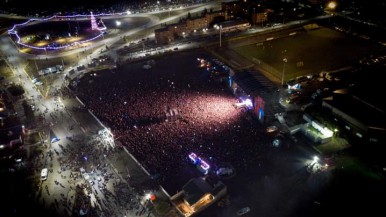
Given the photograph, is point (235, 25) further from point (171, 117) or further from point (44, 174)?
point (44, 174)

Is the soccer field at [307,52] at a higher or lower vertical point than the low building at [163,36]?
lower

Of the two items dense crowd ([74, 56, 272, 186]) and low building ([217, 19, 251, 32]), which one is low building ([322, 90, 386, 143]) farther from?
low building ([217, 19, 251, 32])

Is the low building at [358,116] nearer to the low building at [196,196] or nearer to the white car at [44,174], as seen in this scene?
the low building at [196,196]

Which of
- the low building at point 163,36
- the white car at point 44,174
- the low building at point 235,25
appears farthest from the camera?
the low building at point 235,25

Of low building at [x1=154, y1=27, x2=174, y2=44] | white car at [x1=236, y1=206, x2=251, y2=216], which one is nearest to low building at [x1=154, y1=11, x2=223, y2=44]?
low building at [x1=154, y1=27, x2=174, y2=44]

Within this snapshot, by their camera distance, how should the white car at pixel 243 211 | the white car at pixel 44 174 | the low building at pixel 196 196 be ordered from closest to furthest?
the white car at pixel 243 211, the low building at pixel 196 196, the white car at pixel 44 174

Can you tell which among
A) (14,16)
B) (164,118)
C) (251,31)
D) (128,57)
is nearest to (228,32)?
(251,31)

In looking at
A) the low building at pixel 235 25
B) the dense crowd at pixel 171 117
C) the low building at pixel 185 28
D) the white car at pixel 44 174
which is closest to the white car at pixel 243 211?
the dense crowd at pixel 171 117
